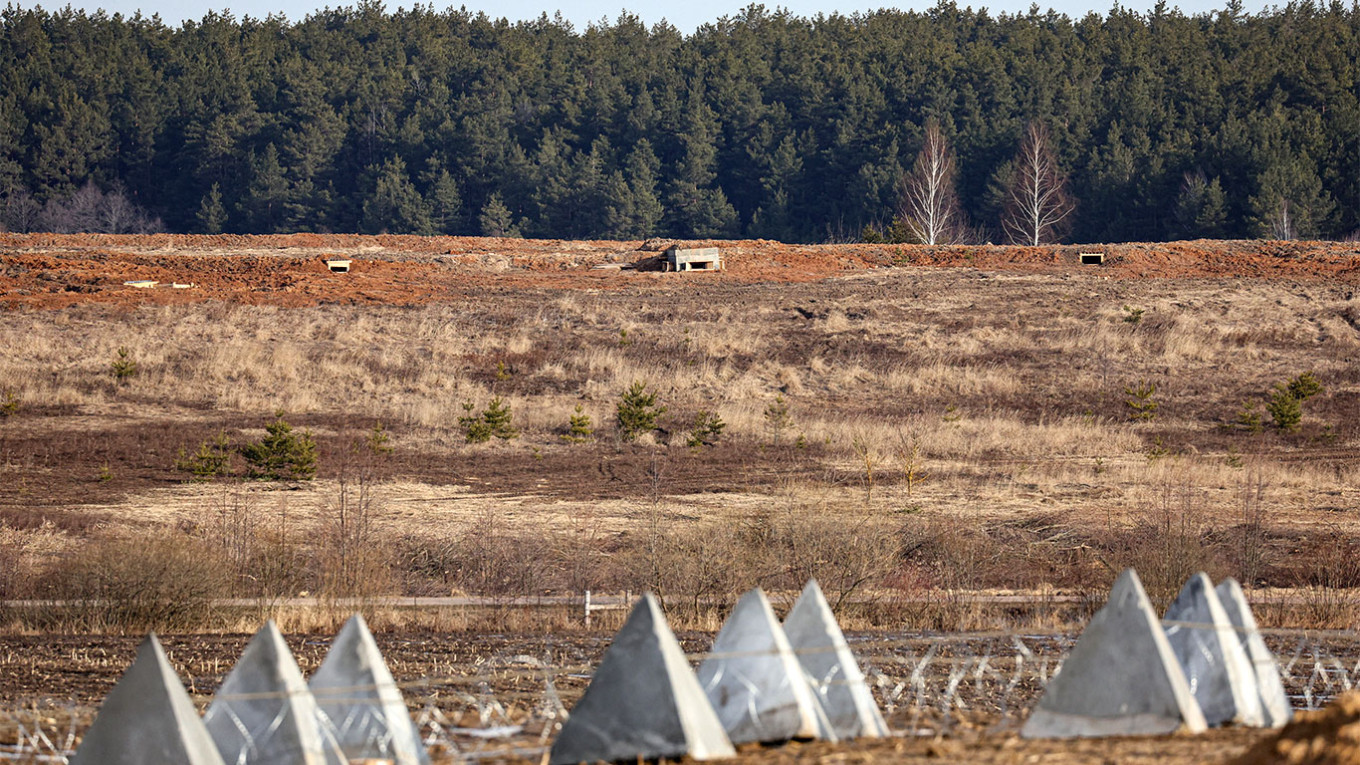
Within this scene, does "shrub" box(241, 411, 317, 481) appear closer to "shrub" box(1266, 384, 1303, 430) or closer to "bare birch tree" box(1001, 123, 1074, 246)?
"shrub" box(1266, 384, 1303, 430)

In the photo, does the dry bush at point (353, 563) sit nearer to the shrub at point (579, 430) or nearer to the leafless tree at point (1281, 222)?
the shrub at point (579, 430)

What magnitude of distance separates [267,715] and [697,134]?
257ft

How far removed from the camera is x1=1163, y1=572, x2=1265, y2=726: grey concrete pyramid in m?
6.82

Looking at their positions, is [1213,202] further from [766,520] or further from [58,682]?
[58,682]

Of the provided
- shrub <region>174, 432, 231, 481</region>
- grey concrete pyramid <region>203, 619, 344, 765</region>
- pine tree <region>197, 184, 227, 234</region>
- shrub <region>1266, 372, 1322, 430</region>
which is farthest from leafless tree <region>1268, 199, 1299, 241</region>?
grey concrete pyramid <region>203, 619, 344, 765</region>

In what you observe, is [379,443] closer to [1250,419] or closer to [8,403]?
[8,403]

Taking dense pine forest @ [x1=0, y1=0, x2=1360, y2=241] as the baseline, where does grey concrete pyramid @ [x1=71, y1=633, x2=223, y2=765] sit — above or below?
below

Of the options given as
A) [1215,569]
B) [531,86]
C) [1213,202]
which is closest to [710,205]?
[531,86]

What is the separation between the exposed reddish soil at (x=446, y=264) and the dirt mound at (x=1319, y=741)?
36288 millimetres

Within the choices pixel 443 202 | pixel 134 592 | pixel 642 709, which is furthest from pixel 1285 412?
pixel 443 202

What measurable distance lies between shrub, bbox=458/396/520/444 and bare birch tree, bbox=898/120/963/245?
127 feet

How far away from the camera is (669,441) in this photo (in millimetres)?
28438

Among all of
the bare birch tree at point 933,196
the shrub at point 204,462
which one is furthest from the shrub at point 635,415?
the bare birch tree at point 933,196

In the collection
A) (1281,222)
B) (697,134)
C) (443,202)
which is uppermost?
(697,134)
